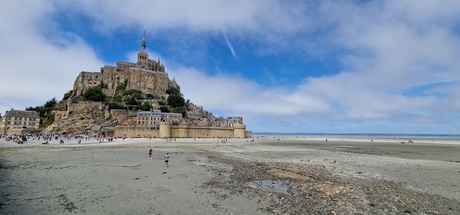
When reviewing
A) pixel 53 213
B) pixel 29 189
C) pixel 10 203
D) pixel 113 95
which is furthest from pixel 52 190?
pixel 113 95

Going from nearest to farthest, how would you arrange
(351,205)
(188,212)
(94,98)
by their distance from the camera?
(188,212), (351,205), (94,98)

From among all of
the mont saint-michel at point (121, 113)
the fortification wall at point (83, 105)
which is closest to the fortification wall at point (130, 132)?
the mont saint-michel at point (121, 113)

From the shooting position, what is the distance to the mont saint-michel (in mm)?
54188

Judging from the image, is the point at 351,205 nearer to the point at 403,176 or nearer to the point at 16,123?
the point at 403,176

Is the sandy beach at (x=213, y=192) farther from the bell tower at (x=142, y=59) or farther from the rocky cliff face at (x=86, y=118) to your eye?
the bell tower at (x=142, y=59)

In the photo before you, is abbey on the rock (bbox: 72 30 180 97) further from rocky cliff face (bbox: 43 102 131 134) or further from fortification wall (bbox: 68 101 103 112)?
rocky cliff face (bbox: 43 102 131 134)

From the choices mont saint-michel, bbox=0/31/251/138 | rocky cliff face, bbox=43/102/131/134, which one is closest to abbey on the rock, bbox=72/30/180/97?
mont saint-michel, bbox=0/31/251/138

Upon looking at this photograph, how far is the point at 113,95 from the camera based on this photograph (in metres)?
74.6

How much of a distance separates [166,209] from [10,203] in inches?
166

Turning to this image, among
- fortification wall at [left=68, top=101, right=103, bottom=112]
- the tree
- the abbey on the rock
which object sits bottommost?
fortification wall at [left=68, top=101, right=103, bottom=112]

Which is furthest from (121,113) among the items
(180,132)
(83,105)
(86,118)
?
(180,132)

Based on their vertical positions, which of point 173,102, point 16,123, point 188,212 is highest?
point 173,102

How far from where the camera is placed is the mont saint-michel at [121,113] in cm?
5419

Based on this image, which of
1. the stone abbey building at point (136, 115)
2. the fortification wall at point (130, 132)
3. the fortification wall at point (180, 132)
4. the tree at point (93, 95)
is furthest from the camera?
the tree at point (93, 95)
